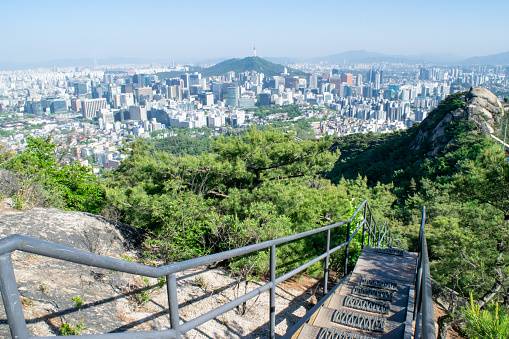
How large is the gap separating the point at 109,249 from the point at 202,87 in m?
166

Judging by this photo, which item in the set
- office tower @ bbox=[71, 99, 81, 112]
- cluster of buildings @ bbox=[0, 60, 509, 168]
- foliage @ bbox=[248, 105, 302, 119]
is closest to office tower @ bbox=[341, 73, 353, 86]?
cluster of buildings @ bbox=[0, 60, 509, 168]

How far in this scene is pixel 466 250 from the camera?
6816 mm

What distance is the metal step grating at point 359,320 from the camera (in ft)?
7.32

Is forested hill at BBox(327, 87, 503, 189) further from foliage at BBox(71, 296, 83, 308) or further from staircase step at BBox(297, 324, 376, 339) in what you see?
foliage at BBox(71, 296, 83, 308)

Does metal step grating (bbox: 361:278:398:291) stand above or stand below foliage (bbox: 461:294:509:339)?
below

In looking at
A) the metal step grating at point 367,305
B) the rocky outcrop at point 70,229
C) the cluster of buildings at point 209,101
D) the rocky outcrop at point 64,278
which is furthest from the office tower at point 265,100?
the metal step grating at point 367,305

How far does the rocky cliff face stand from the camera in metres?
30.7

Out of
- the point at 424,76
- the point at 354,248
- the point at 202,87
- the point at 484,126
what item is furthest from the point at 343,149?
the point at 424,76

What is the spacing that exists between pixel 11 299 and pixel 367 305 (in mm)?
2377

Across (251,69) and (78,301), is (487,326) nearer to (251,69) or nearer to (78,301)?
(78,301)

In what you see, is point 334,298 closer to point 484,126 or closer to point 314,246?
point 314,246

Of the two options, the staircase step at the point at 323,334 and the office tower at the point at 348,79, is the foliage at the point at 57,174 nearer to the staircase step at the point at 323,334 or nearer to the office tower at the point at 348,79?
the staircase step at the point at 323,334

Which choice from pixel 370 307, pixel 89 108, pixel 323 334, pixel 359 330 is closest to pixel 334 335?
pixel 323 334

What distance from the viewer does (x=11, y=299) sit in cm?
83
